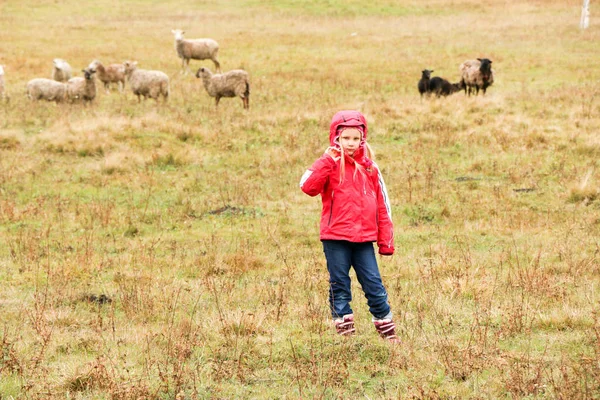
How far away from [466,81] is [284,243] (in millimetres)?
13679

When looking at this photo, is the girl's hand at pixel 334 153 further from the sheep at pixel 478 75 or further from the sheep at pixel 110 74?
the sheep at pixel 110 74

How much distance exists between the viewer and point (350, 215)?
5.70 m

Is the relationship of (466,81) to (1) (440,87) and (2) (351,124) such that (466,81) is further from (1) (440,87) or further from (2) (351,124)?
(2) (351,124)

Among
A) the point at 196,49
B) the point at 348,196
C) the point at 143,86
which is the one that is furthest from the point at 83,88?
the point at 348,196

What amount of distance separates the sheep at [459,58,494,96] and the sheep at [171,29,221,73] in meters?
10.3

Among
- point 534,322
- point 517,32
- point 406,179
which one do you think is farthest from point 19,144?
point 517,32

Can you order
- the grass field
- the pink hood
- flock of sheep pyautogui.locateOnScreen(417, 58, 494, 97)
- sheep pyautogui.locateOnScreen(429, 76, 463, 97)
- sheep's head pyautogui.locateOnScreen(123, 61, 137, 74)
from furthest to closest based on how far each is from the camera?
1. sheep's head pyautogui.locateOnScreen(123, 61, 137, 74)
2. flock of sheep pyautogui.locateOnScreen(417, 58, 494, 97)
3. sheep pyautogui.locateOnScreen(429, 76, 463, 97)
4. the pink hood
5. the grass field

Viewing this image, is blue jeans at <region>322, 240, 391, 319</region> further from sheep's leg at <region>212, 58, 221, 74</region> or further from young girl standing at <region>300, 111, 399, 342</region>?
sheep's leg at <region>212, 58, 221, 74</region>

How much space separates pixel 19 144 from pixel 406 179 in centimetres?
784

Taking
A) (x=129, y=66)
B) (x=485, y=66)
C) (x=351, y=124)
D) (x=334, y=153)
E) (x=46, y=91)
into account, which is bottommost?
(x=46, y=91)

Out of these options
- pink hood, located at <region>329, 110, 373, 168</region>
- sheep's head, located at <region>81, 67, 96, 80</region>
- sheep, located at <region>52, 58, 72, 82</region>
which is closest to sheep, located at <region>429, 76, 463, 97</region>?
sheep's head, located at <region>81, 67, 96, 80</region>

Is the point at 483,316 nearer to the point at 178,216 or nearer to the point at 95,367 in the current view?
the point at 95,367

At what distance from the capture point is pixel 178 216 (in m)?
11.0

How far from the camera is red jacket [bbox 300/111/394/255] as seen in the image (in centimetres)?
570
